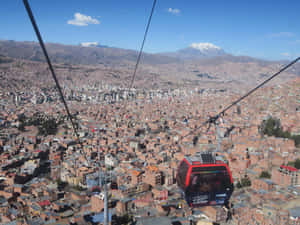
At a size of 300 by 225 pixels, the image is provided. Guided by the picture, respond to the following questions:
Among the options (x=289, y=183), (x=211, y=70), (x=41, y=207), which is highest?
(x=211, y=70)

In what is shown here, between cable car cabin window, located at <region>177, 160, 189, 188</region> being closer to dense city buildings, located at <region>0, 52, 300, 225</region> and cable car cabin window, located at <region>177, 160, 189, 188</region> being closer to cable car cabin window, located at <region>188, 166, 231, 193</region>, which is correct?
cable car cabin window, located at <region>188, 166, 231, 193</region>

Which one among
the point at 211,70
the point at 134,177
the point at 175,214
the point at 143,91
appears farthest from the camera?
the point at 211,70

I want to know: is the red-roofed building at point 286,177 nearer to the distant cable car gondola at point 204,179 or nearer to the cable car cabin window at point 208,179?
the distant cable car gondola at point 204,179

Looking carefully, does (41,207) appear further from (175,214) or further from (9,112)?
(9,112)

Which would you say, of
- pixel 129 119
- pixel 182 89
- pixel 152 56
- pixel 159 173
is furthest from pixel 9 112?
pixel 152 56

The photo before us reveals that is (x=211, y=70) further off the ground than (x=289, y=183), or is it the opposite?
(x=211, y=70)

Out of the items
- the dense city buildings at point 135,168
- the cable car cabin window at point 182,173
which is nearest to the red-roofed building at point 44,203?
the dense city buildings at point 135,168

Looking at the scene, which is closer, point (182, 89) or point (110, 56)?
point (182, 89)

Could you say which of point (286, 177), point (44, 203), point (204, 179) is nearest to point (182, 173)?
point (204, 179)

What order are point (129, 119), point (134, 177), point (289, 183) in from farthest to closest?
point (129, 119) < point (134, 177) < point (289, 183)
